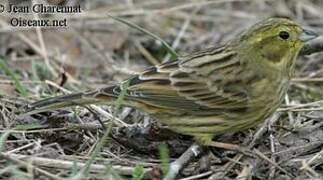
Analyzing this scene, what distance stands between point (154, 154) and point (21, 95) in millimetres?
1249

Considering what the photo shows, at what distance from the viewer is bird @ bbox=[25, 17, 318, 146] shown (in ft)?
15.5

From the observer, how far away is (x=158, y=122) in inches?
194

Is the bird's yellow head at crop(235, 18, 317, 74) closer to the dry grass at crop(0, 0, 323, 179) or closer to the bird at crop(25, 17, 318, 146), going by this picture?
the bird at crop(25, 17, 318, 146)

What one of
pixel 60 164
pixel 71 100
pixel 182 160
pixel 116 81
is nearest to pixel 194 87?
pixel 182 160

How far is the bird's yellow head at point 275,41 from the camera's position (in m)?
4.80

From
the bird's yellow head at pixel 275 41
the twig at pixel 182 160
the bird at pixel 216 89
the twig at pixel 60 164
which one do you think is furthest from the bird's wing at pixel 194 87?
the twig at pixel 60 164

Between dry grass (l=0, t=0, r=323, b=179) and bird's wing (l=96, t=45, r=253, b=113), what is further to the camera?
bird's wing (l=96, t=45, r=253, b=113)

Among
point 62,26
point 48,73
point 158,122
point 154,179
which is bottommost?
point 154,179

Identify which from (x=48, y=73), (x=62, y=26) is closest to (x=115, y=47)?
(x=62, y=26)

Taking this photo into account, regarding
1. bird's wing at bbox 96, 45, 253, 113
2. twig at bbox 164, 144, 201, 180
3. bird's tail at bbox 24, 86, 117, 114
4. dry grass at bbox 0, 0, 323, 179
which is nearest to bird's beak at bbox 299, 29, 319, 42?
bird's wing at bbox 96, 45, 253, 113

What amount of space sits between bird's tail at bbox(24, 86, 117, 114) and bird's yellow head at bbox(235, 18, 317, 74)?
0.87m

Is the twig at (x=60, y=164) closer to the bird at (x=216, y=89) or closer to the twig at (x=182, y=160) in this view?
the twig at (x=182, y=160)

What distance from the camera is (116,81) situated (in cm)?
659

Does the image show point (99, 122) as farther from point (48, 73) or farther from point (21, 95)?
point (48, 73)
